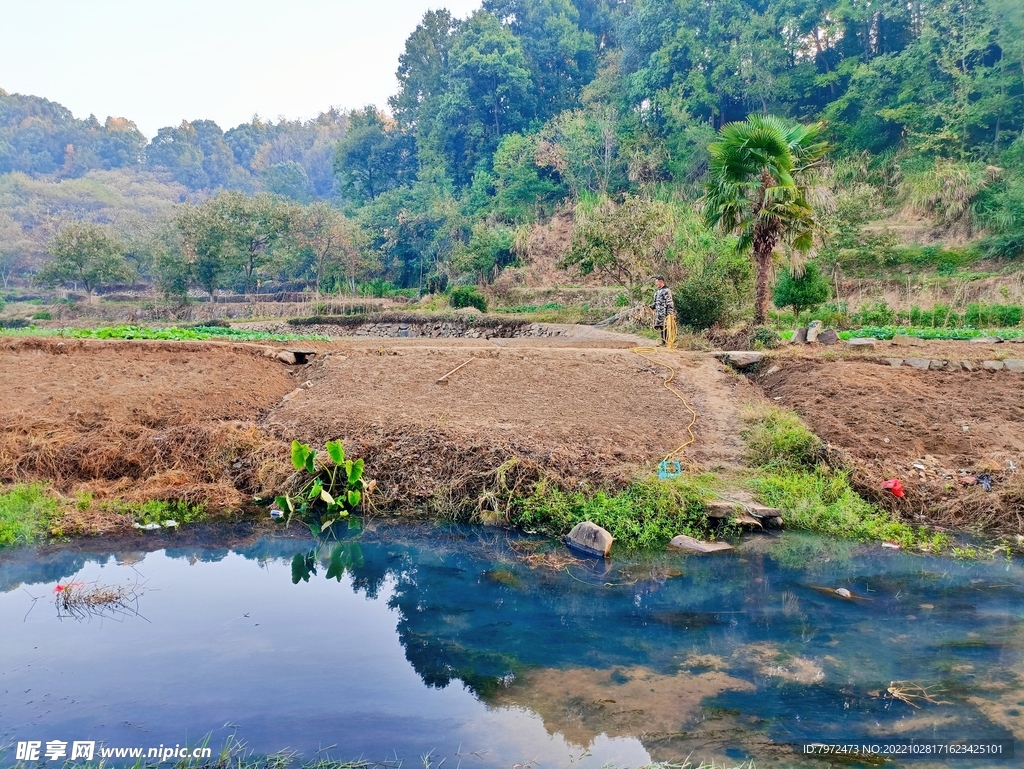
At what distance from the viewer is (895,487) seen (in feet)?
25.9

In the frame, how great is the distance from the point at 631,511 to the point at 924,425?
4460 mm

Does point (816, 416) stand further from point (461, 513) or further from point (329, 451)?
point (329, 451)

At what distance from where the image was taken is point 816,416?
946cm

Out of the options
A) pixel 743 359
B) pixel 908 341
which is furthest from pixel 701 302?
pixel 908 341

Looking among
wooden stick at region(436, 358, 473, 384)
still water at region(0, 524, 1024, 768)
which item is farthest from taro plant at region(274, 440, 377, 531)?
wooden stick at region(436, 358, 473, 384)

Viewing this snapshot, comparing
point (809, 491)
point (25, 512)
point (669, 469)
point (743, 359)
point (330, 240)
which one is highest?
point (330, 240)

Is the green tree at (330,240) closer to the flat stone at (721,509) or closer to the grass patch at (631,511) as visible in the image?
the grass patch at (631,511)

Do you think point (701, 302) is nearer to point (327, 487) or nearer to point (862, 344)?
point (862, 344)

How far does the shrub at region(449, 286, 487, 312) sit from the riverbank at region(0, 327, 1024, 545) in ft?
52.4

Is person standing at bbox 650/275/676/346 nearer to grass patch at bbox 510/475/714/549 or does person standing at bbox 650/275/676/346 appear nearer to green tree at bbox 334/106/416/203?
grass patch at bbox 510/475/714/549

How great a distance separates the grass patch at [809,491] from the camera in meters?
7.30

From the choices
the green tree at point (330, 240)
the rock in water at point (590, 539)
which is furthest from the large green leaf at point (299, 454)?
the green tree at point (330, 240)

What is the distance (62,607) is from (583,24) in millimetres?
61645

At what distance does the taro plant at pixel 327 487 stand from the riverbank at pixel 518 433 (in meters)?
0.28
